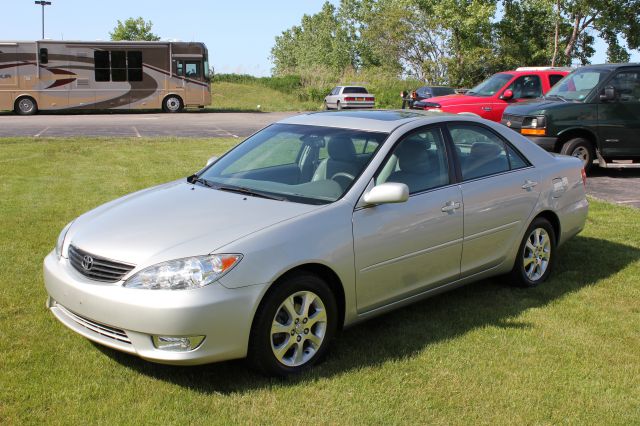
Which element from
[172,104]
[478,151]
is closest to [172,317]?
[478,151]

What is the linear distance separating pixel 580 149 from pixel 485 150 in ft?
23.6

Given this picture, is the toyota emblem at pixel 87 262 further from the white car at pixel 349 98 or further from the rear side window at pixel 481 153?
the white car at pixel 349 98

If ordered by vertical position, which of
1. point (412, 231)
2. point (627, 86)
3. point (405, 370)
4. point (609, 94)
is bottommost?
point (405, 370)

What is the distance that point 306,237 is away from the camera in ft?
13.1

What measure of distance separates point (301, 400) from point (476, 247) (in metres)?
2.07

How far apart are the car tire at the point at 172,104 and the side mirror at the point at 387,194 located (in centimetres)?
2848

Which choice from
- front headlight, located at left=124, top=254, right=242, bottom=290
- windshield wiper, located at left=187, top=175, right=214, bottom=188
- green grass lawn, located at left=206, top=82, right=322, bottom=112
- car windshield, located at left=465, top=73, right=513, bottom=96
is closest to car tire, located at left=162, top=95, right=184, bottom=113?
green grass lawn, located at left=206, top=82, right=322, bottom=112

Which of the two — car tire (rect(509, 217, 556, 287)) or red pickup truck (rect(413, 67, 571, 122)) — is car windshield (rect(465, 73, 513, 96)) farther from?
car tire (rect(509, 217, 556, 287))

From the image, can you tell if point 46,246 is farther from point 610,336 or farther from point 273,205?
point 610,336

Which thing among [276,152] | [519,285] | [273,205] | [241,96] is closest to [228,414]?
[273,205]

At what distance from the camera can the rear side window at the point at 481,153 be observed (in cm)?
523

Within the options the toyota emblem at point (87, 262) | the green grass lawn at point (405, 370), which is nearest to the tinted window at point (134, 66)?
the green grass lawn at point (405, 370)

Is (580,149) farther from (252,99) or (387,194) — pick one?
(252,99)

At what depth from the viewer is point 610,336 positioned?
187 inches
